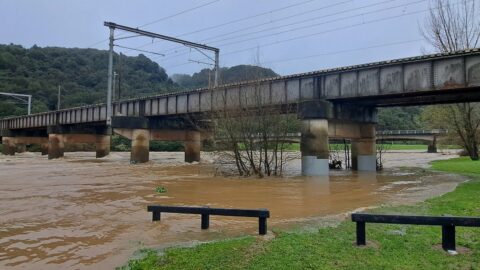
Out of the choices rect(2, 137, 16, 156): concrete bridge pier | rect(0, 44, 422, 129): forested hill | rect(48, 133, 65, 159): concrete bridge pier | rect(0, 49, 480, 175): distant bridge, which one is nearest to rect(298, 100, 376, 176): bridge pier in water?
rect(0, 49, 480, 175): distant bridge

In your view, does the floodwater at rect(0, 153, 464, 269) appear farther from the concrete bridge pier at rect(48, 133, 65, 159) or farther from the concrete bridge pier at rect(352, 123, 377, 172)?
the concrete bridge pier at rect(48, 133, 65, 159)

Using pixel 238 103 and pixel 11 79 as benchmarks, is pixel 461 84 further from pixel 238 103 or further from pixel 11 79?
pixel 11 79

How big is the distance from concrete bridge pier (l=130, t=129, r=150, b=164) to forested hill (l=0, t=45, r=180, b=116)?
69242 mm

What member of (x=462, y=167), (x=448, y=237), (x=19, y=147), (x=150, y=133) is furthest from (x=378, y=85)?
(x=19, y=147)

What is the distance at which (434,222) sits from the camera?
6980 mm

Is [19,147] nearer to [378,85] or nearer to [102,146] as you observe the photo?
[102,146]

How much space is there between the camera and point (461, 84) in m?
23.5

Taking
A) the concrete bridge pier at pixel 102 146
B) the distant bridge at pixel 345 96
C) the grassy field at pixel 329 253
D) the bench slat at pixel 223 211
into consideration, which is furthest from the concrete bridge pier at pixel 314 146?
the concrete bridge pier at pixel 102 146

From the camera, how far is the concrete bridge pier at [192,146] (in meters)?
51.2

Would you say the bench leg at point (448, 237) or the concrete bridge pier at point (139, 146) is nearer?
the bench leg at point (448, 237)

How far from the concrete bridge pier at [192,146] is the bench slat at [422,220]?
44.5 meters

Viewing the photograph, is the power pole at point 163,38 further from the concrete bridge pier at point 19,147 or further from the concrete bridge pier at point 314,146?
the concrete bridge pier at point 19,147

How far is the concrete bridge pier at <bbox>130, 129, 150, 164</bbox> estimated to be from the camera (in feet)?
156

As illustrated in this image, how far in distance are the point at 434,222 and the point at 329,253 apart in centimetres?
189
